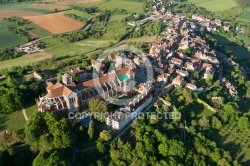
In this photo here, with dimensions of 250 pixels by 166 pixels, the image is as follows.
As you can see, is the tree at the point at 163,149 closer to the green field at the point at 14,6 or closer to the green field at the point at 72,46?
the green field at the point at 72,46

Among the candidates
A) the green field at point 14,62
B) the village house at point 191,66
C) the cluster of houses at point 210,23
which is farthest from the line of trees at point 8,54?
the cluster of houses at point 210,23

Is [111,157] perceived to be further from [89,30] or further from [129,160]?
[89,30]

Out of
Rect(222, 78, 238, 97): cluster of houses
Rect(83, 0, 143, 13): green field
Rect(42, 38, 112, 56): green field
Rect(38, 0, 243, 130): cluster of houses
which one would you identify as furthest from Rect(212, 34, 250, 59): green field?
Rect(83, 0, 143, 13): green field

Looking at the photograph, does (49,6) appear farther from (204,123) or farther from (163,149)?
(163,149)

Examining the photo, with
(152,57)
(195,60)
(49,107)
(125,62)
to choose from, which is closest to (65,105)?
(49,107)

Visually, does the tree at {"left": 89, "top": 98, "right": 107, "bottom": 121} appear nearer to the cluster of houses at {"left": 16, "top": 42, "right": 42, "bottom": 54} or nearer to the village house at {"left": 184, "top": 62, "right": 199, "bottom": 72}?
the village house at {"left": 184, "top": 62, "right": 199, "bottom": 72}

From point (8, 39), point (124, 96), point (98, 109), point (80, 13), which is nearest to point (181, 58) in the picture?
point (124, 96)

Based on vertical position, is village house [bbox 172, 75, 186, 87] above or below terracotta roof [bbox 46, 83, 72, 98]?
below
